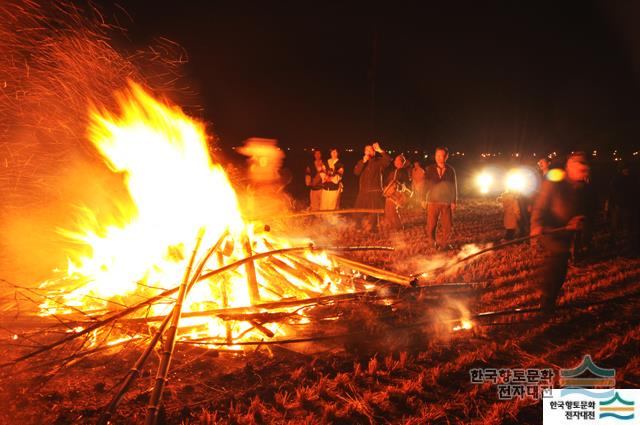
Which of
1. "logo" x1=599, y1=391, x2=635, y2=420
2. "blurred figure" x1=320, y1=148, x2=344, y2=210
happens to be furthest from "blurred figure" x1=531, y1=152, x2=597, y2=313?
"blurred figure" x1=320, y1=148, x2=344, y2=210

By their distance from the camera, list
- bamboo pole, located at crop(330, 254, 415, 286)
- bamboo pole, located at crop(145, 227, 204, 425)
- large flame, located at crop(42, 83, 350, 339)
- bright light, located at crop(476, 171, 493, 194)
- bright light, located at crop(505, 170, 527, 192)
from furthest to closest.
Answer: bright light, located at crop(476, 171, 493, 194) < bright light, located at crop(505, 170, 527, 192) < large flame, located at crop(42, 83, 350, 339) < bamboo pole, located at crop(330, 254, 415, 286) < bamboo pole, located at crop(145, 227, 204, 425)

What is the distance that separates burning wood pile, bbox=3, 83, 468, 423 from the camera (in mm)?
4191

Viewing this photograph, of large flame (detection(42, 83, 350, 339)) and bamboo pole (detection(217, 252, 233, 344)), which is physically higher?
large flame (detection(42, 83, 350, 339))

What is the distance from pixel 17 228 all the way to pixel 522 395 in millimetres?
9547

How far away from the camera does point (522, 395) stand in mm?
3398

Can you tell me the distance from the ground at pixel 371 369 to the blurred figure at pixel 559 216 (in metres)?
0.37

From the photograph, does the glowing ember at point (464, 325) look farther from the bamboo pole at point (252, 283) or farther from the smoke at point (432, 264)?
the bamboo pole at point (252, 283)

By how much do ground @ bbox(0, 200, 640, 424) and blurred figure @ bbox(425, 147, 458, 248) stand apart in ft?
9.19

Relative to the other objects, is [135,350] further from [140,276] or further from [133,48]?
[133,48]

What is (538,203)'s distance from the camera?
532 centimetres

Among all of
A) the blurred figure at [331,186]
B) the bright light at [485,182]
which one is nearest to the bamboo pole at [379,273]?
the blurred figure at [331,186]

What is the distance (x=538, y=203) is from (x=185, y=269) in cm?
474

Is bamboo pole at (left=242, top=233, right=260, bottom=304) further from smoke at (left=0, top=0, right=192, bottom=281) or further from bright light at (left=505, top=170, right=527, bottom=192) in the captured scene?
bright light at (left=505, top=170, right=527, bottom=192)

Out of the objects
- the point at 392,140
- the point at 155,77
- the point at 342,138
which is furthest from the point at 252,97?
the point at 155,77
